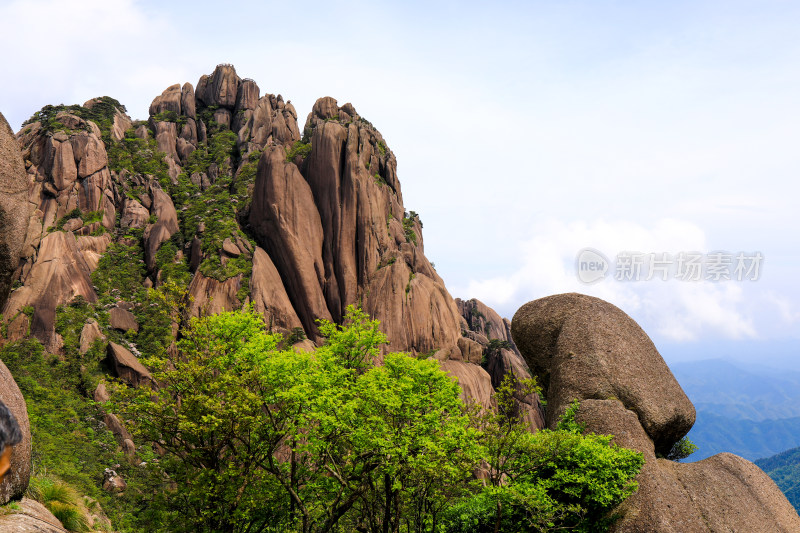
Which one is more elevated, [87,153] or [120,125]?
[120,125]

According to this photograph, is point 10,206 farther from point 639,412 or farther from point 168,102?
point 168,102

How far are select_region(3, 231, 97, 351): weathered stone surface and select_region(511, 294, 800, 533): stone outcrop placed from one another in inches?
2250

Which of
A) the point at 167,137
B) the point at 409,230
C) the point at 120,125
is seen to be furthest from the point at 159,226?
the point at 409,230

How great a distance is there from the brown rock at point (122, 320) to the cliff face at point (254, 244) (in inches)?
24.6

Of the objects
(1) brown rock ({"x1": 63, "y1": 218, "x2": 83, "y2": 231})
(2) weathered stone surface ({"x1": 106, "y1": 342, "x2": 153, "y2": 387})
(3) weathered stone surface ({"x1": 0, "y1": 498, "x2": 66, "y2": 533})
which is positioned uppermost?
(1) brown rock ({"x1": 63, "y1": 218, "x2": 83, "y2": 231})

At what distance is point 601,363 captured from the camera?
21.4 metres

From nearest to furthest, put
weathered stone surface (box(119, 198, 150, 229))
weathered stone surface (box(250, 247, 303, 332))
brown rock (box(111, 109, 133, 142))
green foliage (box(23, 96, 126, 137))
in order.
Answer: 1. weathered stone surface (box(250, 247, 303, 332))
2. green foliage (box(23, 96, 126, 137))
3. weathered stone surface (box(119, 198, 150, 229))
4. brown rock (box(111, 109, 133, 142))

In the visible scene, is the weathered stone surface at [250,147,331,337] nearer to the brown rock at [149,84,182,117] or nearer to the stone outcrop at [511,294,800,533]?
the stone outcrop at [511,294,800,533]

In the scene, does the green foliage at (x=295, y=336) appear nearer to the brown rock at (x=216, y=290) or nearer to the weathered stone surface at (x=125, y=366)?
the brown rock at (x=216, y=290)

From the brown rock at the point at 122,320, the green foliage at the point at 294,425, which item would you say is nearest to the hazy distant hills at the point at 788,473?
the green foliage at the point at 294,425

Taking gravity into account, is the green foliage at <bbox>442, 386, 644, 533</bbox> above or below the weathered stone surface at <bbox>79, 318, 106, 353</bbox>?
above

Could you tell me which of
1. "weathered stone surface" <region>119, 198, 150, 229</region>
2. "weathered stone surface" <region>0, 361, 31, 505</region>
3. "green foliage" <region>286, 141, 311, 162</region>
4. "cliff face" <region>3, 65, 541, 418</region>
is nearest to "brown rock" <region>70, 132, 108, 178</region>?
"cliff face" <region>3, 65, 541, 418</region>

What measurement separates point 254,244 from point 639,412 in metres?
58.7

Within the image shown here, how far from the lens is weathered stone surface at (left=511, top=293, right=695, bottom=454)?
69.2 ft
